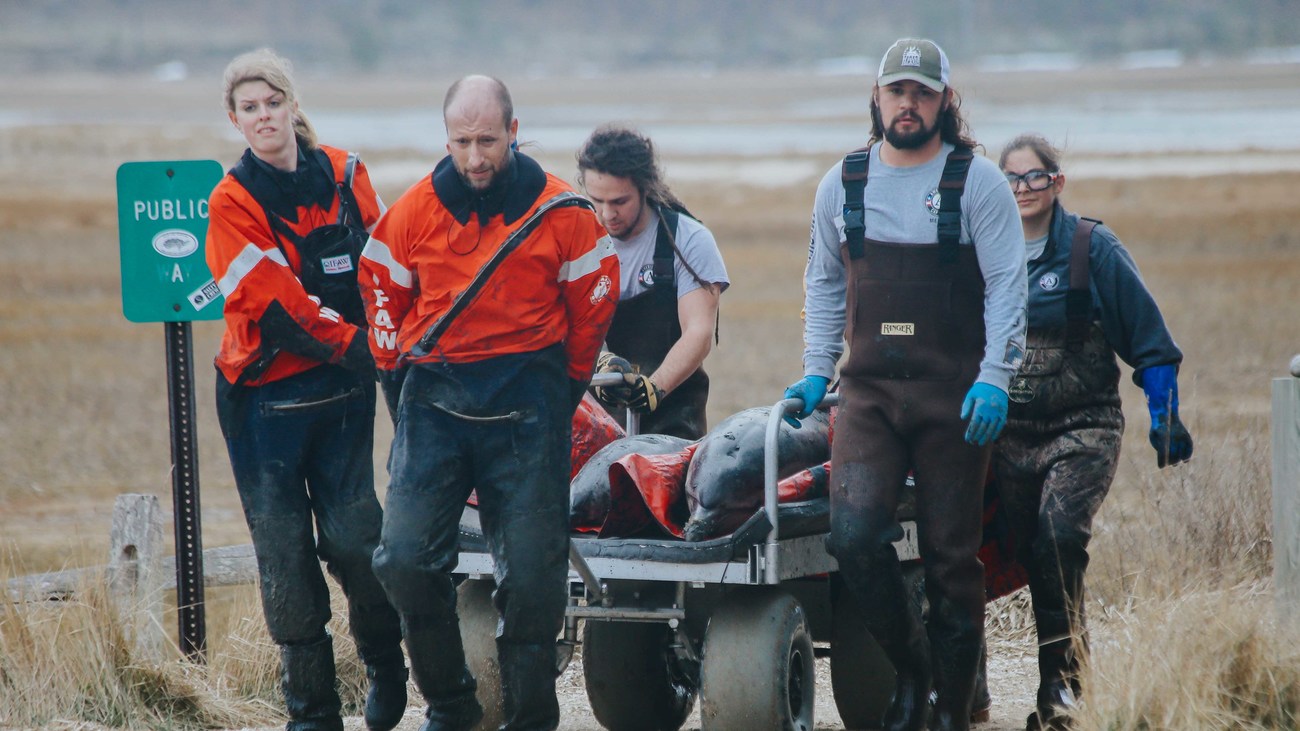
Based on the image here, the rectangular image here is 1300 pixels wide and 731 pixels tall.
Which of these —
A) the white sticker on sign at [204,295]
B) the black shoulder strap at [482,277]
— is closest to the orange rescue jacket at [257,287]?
the black shoulder strap at [482,277]

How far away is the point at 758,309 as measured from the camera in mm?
19766

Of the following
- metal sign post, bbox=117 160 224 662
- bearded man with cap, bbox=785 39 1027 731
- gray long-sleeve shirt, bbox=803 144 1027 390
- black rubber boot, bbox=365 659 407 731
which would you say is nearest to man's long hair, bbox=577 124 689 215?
gray long-sleeve shirt, bbox=803 144 1027 390

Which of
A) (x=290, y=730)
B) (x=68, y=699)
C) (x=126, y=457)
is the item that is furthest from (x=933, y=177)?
(x=126, y=457)

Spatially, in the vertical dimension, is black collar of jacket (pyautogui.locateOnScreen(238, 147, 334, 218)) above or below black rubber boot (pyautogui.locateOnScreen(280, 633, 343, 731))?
above

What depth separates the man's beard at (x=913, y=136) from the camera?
15.4ft

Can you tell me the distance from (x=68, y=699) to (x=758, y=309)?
48.3 feet

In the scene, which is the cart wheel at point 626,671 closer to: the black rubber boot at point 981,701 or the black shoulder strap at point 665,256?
the black rubber boot at point 981,701

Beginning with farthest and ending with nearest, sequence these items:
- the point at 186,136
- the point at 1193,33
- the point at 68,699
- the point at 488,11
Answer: the point at 488,11 < the point at 1193,33 < the point at 186,136 < the point at 68,699

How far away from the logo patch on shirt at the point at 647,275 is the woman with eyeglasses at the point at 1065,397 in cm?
125

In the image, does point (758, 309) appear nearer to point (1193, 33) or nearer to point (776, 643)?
point (776, 643)

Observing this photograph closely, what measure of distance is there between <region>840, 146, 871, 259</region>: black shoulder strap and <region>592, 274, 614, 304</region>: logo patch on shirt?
0.73 metres

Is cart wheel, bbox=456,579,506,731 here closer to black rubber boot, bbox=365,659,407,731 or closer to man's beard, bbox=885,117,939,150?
black rubber boot, bbox=365,659,407,731

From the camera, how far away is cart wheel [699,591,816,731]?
4.68 m

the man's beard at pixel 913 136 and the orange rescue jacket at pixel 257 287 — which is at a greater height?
the man's beard at pixel 913 136
